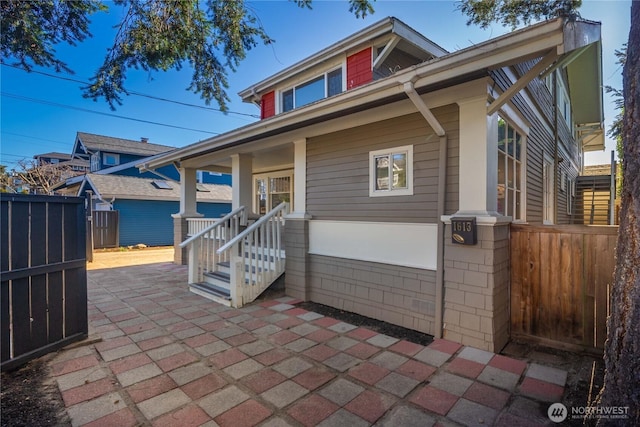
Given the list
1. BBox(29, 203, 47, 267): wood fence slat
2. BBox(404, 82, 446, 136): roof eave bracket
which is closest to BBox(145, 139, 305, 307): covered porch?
BBox(29, 203, 47, 267): wood fence slat

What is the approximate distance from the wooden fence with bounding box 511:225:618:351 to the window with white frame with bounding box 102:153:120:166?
1864cm

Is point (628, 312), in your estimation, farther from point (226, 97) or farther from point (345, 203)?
point (226, 97)

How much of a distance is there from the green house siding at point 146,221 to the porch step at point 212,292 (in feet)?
31.7

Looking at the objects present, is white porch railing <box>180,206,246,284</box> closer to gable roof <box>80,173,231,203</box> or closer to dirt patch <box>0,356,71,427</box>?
dirt patch <box>0,356,71,427</box>

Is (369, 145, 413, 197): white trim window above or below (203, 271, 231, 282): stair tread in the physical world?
above

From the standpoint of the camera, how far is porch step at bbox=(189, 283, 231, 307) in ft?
15.5

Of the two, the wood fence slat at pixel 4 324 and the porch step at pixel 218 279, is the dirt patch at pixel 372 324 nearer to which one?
the porch step at pixel 218 279

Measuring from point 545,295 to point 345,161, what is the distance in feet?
9.76

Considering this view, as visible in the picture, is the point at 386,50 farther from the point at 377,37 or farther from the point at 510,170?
the point at 510,170

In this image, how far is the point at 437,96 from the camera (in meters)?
3.35

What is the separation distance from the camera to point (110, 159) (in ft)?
52.5

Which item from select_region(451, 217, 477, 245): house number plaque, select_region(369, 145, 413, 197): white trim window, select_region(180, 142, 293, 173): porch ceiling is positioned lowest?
select_region(451, 217, 477, 245): house number plaque

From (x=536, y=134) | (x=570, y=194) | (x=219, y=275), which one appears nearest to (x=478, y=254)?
(x=536, y=134)

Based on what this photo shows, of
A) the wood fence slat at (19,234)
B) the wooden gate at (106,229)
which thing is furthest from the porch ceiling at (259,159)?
the wooden gate at (106,229)
